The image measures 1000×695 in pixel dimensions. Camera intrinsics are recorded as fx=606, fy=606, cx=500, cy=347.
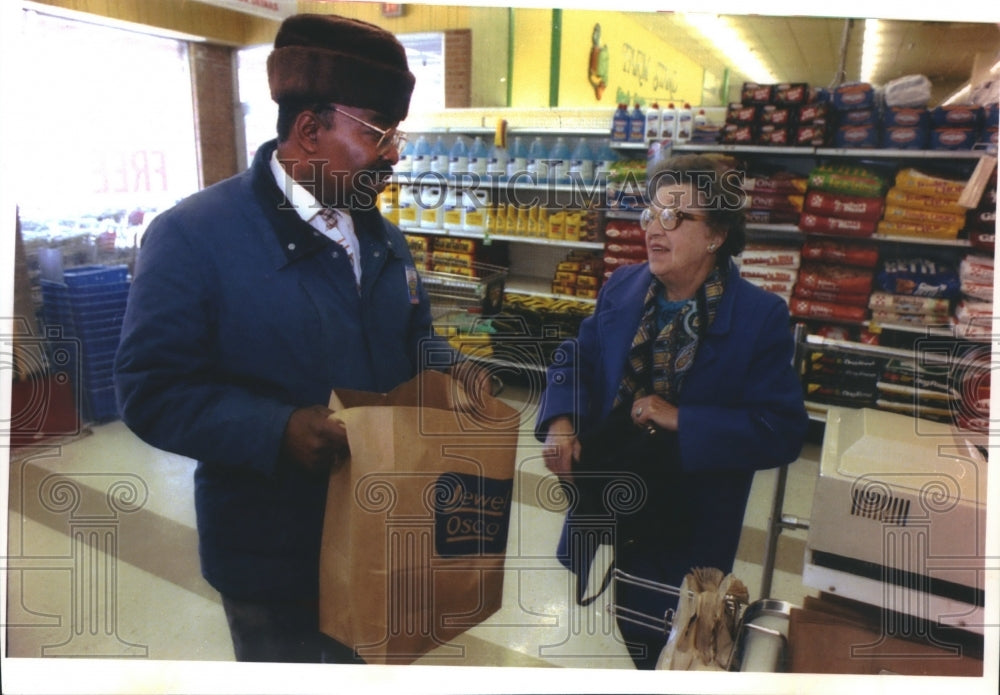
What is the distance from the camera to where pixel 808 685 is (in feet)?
4.58

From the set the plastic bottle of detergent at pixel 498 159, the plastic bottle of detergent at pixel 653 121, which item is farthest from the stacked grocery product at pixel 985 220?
the plastic bottle of detergent at pixel 498 159

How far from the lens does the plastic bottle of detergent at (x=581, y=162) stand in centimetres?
142

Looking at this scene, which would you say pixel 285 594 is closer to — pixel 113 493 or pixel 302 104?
pixel 113 493

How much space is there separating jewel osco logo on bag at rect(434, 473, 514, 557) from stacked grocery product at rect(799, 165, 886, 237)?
121 centimetres

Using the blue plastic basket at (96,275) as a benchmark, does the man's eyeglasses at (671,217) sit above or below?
above

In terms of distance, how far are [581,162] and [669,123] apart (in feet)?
1.20

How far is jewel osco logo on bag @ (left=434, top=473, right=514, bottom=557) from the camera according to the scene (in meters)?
1.33

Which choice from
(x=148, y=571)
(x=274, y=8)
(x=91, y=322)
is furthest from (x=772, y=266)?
(x=148, y=571)

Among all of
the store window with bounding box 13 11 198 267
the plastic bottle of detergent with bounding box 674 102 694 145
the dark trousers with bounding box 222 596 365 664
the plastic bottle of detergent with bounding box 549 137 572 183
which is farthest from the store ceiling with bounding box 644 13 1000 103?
the dark trousers with bounding box 222 596 365 664

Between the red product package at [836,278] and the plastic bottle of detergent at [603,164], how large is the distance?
72 centimetres

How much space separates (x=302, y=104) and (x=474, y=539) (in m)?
1.00

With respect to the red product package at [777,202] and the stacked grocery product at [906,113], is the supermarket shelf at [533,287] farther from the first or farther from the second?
the stacked grocery product at [906,113]

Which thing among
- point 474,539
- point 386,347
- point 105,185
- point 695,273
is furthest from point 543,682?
point 105,185

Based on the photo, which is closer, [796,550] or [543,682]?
[543,682]
